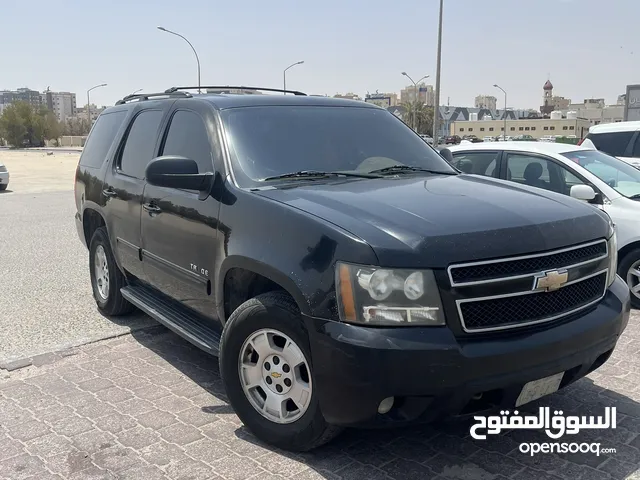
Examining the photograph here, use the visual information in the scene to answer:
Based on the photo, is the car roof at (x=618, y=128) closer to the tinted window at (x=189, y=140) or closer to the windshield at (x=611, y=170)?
the windshield at (x=611, y=170)

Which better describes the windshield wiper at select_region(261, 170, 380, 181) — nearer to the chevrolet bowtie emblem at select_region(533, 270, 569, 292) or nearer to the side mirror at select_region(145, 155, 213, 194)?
the side mirror at select_region(145, 155, 213, 194)

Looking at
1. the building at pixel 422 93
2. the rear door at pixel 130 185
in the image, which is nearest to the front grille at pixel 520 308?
the rear door at pixel 130 185

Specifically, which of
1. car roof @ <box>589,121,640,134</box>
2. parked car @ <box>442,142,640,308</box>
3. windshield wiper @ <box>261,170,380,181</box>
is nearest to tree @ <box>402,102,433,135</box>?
car roof @ <box>589,121,640,134</box>

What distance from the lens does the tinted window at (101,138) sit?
5.76m

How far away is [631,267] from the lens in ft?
20.1

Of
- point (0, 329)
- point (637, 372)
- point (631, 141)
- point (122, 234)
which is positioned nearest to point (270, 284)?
point (122, 234)

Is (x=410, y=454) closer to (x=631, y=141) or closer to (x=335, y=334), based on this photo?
(x=335, y=334)

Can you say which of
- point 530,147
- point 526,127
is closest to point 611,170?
point 530,147

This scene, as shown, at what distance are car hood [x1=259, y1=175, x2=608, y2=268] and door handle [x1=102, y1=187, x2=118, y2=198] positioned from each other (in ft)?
7.31

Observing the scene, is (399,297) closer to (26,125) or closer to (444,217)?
(444,217)

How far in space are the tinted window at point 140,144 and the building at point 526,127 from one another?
106 metres

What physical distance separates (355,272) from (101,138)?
4157 mm

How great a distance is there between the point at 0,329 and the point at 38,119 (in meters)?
105

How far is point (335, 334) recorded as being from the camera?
9.18ft
